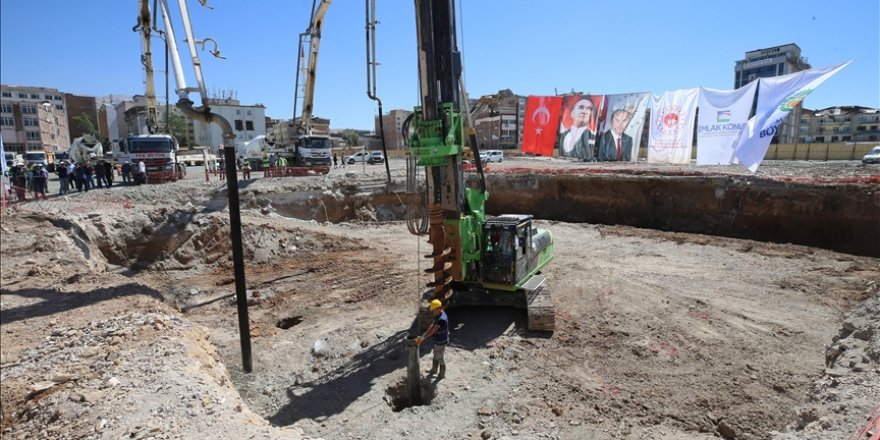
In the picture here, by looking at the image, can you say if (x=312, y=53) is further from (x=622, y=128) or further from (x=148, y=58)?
(x=622, y=128)

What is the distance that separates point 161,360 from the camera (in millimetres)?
5934

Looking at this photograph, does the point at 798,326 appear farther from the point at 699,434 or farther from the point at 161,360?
the point at 161,360

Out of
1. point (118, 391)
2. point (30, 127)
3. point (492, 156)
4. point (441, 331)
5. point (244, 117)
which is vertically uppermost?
point (244, 117)

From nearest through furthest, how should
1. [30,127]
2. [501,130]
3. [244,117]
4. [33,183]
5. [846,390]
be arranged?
[846,390], [33,183], [30,127], [244,117], [501,130]

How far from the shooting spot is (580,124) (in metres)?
26.6

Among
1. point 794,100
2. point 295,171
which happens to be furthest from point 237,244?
point 794,100

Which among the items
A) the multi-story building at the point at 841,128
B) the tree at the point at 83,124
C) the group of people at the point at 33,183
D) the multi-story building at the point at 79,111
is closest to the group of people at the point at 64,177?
the group of people at the point at 33,183

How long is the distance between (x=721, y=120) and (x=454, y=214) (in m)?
15.5

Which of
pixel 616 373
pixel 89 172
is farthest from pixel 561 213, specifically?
pixel 89 172

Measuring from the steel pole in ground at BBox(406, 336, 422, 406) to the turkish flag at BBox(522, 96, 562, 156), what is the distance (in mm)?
21796

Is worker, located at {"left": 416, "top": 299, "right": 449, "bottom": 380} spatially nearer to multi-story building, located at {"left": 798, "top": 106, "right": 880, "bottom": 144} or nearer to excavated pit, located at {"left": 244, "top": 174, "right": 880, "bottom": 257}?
excavated pit, located at {"left": 244, "top": 174, "right": 880, "bottom": 257}

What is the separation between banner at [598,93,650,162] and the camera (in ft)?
82.2

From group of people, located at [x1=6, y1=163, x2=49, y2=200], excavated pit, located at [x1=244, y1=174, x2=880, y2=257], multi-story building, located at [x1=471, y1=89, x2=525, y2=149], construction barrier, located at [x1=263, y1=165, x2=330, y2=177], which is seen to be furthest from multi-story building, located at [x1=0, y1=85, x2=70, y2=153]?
multi-story building, located at [x1=471, y1=89, x2=525, y2=149]

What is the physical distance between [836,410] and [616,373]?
2.83 m
